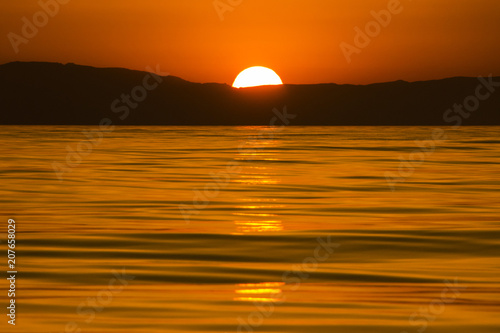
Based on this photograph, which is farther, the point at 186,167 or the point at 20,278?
the point at 186,167

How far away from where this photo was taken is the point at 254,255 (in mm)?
11164

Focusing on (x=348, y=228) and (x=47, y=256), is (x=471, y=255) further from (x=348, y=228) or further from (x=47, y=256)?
(x=47, y=256)

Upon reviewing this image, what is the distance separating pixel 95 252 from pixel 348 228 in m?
3.79

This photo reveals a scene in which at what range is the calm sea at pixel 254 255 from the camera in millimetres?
7809

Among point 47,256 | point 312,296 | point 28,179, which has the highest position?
point 28,179

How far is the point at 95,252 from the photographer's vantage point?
1116 centimetres

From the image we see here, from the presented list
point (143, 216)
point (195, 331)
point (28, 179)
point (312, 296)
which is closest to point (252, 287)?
point (312, 296)

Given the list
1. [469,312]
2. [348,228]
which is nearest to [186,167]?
[348,228]

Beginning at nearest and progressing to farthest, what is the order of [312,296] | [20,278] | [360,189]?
[312,296]
[20,278]
[360,189]

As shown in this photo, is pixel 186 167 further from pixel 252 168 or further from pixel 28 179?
pixel 28 179

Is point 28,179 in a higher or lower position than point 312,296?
higher

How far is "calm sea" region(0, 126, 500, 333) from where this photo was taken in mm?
7809

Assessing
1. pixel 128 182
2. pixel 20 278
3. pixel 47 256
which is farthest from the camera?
pixel 128 182

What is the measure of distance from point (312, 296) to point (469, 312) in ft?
4.55
